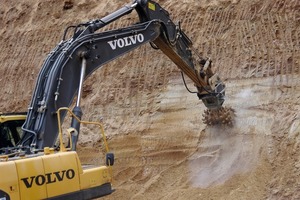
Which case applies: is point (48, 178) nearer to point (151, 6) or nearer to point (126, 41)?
point (126, 41)

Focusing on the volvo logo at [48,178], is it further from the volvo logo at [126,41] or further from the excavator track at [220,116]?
the excavator track at [220,116]

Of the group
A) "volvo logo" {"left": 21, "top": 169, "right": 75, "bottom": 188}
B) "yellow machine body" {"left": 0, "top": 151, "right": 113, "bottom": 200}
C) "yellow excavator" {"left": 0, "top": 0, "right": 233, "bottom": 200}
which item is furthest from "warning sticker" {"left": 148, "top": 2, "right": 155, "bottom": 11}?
"volvo logo" {"left": 21, "top": 169, "right": 75, "bottom": 188}

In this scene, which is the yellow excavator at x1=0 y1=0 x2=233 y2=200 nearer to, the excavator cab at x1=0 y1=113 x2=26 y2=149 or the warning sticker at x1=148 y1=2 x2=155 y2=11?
the warning sticker at x1=148 y1=2 x2=155 y2=11

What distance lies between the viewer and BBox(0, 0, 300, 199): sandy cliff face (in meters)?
9.82

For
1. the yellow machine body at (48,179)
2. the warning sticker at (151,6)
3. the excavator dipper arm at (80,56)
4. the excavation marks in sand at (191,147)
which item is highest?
the warning sticker at (151,6)

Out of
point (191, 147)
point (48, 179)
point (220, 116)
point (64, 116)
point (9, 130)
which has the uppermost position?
point (64, 116)

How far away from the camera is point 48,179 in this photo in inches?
238

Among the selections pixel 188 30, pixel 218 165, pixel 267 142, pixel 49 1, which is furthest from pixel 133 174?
pixel 49 1

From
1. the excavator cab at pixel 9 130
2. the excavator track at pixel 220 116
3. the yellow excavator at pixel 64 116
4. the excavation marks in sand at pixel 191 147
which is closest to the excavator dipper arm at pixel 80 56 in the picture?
the yellow excavator at pixel 64 116

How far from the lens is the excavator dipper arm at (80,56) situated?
681 cm

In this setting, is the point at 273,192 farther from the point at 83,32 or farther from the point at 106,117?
the point at 106,117

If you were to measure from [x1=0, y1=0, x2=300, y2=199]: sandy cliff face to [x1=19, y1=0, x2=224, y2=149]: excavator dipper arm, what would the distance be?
6.08ft

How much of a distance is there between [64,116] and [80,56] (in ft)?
2.74

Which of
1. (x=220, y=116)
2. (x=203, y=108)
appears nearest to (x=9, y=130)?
(x=220, y=116)
